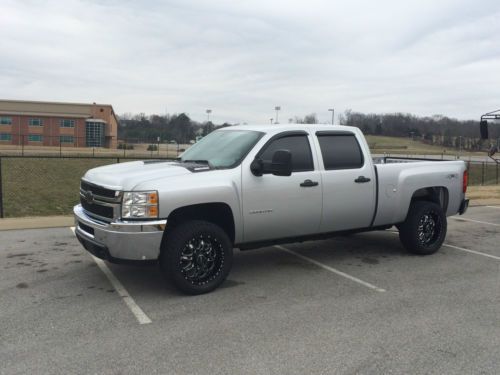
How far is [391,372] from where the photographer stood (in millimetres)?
3711

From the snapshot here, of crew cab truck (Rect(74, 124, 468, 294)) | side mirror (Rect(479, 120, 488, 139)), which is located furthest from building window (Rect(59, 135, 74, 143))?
crew cab truck (Rect(74, 124, 468, 294))

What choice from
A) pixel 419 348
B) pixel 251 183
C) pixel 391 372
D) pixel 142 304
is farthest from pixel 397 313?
pixel 142 304

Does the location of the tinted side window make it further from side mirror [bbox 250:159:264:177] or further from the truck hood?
the truck hood

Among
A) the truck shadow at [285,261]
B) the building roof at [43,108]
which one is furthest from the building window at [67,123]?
the truck shadow at [285,261]

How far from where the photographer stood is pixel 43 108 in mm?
73375

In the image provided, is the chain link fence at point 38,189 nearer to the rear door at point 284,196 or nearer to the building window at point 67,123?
the rear door at point 284,196

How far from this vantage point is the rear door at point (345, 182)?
6.40 m

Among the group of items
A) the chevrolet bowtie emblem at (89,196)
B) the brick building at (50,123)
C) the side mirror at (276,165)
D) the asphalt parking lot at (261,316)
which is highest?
the brick building at (50,123)

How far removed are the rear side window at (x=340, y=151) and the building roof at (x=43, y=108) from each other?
72.5 m

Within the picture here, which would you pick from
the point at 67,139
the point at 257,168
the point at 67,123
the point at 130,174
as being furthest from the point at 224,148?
the point at 67,123

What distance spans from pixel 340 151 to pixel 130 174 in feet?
9.45

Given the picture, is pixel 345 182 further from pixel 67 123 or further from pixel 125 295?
pixel 67 123

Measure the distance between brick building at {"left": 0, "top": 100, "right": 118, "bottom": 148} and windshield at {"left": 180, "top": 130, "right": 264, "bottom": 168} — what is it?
67601 mm

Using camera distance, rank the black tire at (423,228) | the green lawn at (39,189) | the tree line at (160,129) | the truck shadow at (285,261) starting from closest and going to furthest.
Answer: the truck shadow at (285,261)
the black tire at (423,228)
the green lawn at (39,189)
the tree line at (160,129)
